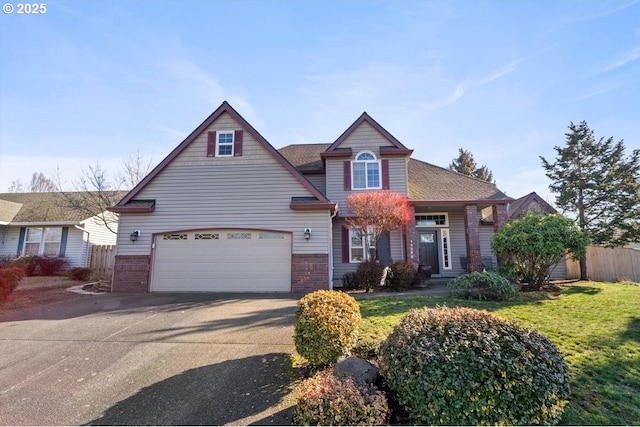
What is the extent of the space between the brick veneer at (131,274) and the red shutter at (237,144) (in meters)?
5.29

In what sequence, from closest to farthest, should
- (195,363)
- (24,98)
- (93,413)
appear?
1. (93,413)
2. (195,363)
3. (24,98)

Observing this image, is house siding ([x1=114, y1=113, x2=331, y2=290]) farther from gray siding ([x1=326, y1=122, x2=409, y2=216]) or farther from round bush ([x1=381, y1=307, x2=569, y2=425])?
round bush ([x1=381, y1=307, x2=569, y2=425])

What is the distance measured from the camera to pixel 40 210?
63.9ft

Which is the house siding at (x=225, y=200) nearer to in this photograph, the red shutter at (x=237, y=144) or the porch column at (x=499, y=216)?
the red shutter at (x=237, y=144)

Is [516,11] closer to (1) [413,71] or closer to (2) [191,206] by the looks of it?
(1) [413,71]

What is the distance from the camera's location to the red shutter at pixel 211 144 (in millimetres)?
12242

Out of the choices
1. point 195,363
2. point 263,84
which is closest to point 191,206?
point 263,84

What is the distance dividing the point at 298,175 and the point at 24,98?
9.25 metres

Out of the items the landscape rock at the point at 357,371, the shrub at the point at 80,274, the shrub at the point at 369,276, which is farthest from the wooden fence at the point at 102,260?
the landscape rock at the point at 357,371

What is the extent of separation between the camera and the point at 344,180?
14312 mm

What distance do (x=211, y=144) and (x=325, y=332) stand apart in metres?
10.4

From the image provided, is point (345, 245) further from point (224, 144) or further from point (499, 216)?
point (499, 216)

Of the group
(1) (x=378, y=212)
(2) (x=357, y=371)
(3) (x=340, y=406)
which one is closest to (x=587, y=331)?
(2) (x=357, y=371)

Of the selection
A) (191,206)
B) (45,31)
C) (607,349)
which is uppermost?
(45,31)
